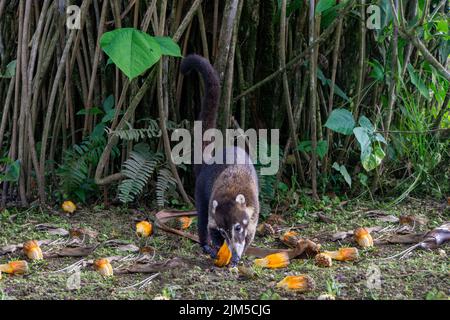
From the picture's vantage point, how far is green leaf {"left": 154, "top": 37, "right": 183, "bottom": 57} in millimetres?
3254

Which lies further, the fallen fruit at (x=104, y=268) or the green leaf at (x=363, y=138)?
the green leaf at (x=363, y=138)

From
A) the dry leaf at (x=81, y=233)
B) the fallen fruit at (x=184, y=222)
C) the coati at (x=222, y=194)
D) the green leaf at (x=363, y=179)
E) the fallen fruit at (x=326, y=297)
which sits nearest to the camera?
the fallen fruit at (x=326, y=297)

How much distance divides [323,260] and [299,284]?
17.5 inches

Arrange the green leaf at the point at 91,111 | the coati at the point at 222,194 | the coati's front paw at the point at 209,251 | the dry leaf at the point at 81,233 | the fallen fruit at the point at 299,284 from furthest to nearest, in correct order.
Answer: the green leaf at the point at 91,111 → the dry leaf at the point at 81,233 → the coati's front paw at the point at 209,251 → the coati at the point at 222,194 → the fallen fruit at the point at 299,284

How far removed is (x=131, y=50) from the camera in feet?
10.2

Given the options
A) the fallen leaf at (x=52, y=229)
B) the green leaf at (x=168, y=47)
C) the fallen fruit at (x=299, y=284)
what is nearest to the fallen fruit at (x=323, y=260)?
the fallen fruit at (x=299, y=284)

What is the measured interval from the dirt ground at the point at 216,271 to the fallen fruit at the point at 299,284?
0.03 metres

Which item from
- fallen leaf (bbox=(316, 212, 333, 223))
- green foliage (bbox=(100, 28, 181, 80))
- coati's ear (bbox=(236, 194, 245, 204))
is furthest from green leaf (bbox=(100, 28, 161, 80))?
fallen leaf (bbox=(316, 212, 333, 223))

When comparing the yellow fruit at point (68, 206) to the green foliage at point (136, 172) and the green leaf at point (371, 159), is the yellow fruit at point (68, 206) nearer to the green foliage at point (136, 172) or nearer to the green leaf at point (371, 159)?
the green foliage at point (136, 172)

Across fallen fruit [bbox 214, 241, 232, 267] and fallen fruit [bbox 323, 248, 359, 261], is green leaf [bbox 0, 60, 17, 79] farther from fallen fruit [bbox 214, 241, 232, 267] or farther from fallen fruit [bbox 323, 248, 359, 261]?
fallen fruit [bbox 323, 248, 359, 261]

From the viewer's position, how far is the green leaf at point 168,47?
3.25 meters

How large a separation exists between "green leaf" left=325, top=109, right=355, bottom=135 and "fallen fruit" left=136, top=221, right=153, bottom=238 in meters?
1.13
